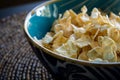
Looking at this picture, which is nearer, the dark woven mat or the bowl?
the bowl

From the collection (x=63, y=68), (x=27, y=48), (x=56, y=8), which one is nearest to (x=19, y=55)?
(x=27, y=48)

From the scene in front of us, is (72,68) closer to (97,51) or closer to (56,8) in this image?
(97,51)

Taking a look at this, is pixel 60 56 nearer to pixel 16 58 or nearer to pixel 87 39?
pixel 87 39

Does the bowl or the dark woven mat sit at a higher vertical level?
the bowl

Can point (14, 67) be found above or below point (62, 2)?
below

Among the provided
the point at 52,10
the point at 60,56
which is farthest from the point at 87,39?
the point at 52,10
